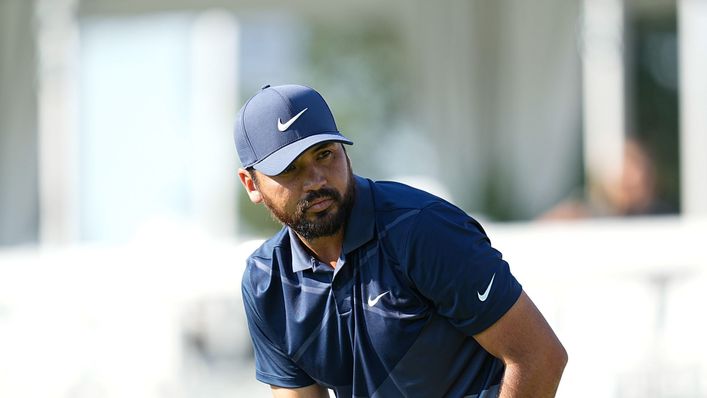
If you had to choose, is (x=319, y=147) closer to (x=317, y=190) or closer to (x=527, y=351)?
(x=317, y=190)

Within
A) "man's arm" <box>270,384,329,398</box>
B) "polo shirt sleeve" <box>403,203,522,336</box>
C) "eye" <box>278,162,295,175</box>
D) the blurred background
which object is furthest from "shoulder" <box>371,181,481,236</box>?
the blurred background

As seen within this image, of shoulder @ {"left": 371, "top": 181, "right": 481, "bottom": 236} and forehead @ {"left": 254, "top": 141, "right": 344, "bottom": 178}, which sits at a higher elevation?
forehead @ {"left": 254, "top": 141, "right": 344, "bottom": 178}

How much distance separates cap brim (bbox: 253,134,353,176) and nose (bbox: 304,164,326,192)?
81mm

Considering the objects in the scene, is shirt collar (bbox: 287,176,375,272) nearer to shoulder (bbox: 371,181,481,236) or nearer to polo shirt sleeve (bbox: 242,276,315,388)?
shoulder (bbox: 371,181,481,236)

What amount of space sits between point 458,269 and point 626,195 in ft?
18.8

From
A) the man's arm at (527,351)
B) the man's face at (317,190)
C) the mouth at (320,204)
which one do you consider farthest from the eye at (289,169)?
the man's arm at (527,351)

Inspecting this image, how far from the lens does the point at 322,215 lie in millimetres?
3307

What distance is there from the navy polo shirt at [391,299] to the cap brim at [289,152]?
0.77 feet

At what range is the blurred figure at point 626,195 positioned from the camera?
8.41 meters

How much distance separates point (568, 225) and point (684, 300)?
228cm

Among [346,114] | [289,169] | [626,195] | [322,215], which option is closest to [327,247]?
[322,215]

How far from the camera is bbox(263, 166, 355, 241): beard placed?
3277 mm

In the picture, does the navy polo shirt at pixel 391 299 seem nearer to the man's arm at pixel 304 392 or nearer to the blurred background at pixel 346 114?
the man's arm at pixel 304 392

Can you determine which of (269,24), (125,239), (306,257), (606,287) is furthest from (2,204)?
(306,257)
